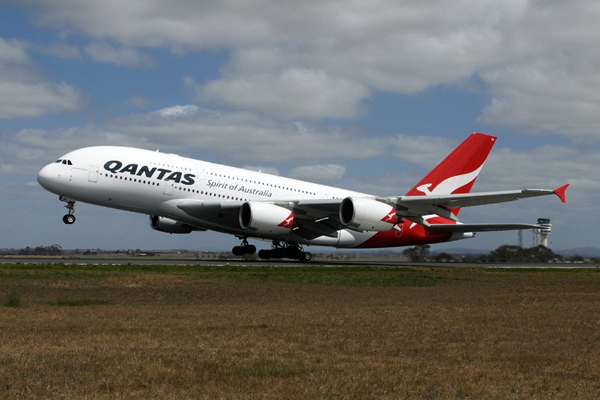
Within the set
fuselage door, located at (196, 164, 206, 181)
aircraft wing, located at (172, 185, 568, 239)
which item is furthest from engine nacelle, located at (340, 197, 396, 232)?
fuselage door, located at (196, 164, 206, 181)

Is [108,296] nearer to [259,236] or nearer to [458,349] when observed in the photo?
[458,349]

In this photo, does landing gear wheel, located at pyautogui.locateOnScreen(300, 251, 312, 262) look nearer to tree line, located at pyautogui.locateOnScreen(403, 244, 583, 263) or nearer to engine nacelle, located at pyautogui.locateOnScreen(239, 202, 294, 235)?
engine nacelle, located at pyautogui.locateOnScreen(239, 202, 294, 235)

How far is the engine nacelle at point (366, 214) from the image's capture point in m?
30.6

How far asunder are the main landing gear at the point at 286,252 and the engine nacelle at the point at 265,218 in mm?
5318

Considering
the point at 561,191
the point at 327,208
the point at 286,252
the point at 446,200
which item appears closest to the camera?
the point at 561,191

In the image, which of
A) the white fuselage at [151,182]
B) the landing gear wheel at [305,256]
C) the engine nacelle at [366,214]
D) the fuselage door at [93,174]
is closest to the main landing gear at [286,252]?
the landing gear wheel at [305,256]

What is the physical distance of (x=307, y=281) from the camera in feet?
69.9

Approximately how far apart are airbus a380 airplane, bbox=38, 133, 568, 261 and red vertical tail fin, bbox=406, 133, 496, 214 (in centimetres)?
272

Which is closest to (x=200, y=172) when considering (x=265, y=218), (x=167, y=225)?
(x=265, y=218)

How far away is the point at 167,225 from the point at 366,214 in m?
14.4

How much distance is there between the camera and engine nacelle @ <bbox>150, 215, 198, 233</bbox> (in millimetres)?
38031

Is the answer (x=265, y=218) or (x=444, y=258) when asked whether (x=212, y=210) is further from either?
(x=444, y=258)

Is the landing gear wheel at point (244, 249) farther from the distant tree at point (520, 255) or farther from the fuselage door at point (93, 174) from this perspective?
the distant tree at point (520, 255)

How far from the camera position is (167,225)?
38219 mm
